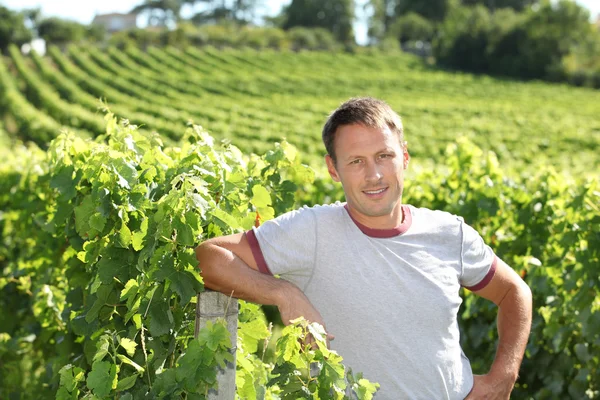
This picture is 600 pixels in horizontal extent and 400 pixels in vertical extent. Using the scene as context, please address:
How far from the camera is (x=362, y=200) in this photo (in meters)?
1.99

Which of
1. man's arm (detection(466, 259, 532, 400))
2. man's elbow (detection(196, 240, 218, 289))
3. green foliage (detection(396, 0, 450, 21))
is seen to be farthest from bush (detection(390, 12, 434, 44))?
man's elbow (detection(196, 240, 218, 289))

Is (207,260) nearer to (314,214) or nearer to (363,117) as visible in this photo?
(314,214)

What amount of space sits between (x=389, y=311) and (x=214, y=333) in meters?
0.48

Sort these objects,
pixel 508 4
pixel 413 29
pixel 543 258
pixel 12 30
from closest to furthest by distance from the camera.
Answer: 1. pixel 543 258
2. pixel 12 30
3. pixel 413 29
4. pixel 508 4

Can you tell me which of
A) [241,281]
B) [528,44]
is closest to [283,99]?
[528,44]

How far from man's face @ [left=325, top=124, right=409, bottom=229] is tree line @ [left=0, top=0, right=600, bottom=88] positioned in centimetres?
5436

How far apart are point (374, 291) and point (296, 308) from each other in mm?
241

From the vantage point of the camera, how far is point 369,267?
195 cm

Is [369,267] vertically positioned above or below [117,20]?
below

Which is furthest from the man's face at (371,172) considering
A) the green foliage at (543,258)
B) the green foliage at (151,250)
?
the green foliage at (543,258)

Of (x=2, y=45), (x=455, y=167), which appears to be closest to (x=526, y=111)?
(x=455, y=167)

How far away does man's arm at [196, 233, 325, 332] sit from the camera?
1.82 metres

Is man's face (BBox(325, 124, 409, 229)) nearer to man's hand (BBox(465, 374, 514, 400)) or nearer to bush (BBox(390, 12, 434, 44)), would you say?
man's hand (BBox(465, 374, 514, 400))

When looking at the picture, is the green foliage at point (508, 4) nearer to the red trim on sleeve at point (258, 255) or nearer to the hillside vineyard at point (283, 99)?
the hillside vineyard at point (283, 99)
